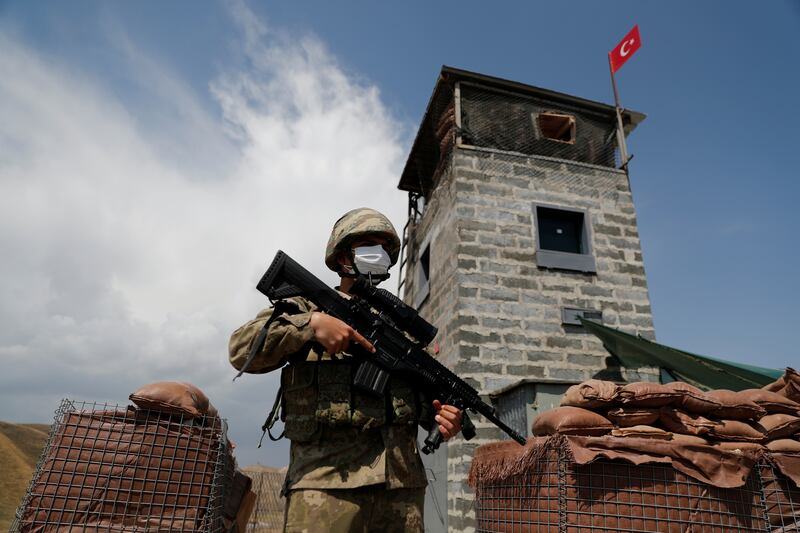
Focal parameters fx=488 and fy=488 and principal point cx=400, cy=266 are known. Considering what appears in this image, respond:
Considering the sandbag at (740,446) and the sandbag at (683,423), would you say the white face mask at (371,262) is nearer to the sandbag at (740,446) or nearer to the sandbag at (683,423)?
the sandbag at (683,423)

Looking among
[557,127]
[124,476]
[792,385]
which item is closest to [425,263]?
[557,127]

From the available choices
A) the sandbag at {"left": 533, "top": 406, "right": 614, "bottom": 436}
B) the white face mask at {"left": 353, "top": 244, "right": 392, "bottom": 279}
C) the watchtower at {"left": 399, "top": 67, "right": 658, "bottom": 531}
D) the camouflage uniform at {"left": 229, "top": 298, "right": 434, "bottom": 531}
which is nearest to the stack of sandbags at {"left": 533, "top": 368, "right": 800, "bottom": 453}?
the sandbag at {"left": 533, "top": 406, "right": 614, "bottom": 436}

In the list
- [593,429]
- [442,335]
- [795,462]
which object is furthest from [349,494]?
[442,335]

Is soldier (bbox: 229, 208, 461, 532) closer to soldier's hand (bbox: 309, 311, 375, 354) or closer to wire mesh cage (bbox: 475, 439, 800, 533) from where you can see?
soldier's hand (bbox: 309, 311, 375, 354)

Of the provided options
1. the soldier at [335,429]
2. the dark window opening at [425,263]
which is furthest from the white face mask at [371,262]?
the dark window opening at [425,263]

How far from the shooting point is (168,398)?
2350mm

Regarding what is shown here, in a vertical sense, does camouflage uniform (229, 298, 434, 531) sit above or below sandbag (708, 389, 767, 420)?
below

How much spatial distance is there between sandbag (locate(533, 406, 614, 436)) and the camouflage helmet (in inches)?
46.5

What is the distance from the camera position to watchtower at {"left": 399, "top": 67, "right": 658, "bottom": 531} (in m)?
5.91

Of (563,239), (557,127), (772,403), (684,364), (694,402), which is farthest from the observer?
(557,127)

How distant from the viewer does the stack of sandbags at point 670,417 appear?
97.1 inches

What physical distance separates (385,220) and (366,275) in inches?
12.9

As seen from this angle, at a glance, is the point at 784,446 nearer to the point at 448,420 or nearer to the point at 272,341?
the point at 448,420

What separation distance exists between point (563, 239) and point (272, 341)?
5.89 metres
